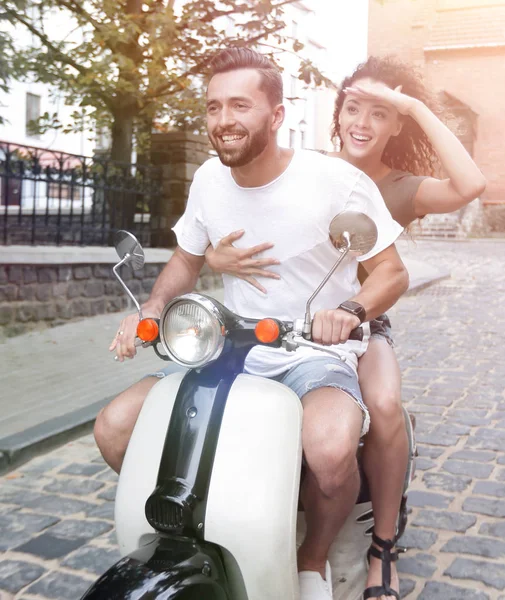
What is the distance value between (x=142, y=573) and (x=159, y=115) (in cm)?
1034

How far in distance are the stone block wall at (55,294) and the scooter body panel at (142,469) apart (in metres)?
6.02

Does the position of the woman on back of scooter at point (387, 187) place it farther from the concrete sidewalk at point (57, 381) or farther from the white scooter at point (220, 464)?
the concrete sidewalk at point (57, 381)

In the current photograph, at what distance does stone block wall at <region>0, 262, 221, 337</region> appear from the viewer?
818 centimetres

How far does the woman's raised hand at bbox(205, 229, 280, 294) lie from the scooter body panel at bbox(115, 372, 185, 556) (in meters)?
0.43

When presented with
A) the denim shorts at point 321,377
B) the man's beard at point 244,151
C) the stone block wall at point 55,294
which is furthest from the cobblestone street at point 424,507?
the stone block wall at point 55,294

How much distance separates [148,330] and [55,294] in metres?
6.71

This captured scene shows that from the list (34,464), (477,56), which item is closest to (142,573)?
(34,464)

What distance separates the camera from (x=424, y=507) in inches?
156

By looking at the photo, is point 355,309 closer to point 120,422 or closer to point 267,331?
point 267,331

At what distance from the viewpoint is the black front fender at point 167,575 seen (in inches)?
76.2

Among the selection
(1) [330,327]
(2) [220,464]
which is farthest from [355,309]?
(2) [220,464]

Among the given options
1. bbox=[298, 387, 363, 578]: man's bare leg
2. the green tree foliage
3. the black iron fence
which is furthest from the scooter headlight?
the green tree foliage

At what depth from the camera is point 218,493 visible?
7.18 ft

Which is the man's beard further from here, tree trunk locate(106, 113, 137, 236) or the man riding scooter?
tree trunk locate(106, 113, 137, 236)
